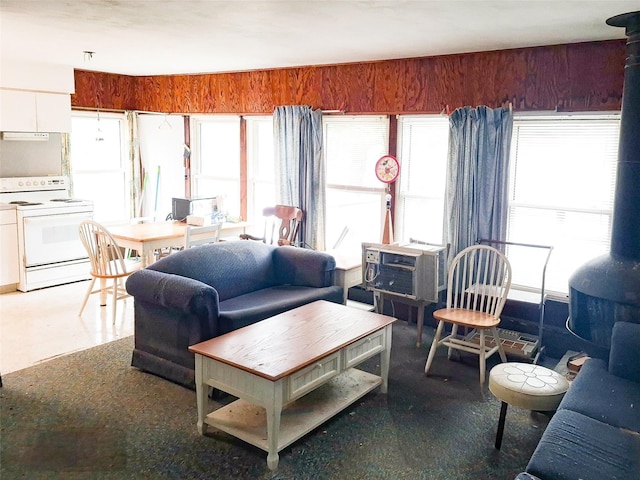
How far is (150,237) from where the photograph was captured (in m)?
5.21

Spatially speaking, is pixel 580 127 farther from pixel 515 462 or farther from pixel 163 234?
pixel 163 234

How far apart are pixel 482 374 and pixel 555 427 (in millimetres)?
1307

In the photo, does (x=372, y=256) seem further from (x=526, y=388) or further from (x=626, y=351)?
(x=626, y=351)

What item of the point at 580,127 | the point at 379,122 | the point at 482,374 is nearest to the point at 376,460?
the point at 482,374

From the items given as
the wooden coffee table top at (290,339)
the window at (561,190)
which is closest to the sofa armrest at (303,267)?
the wooden coffee table top at (290,339)

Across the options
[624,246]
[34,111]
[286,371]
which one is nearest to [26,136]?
[34,111]

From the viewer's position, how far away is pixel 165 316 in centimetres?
375

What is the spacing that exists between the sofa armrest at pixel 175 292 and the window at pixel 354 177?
221cm

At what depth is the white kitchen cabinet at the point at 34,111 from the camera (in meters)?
5.65

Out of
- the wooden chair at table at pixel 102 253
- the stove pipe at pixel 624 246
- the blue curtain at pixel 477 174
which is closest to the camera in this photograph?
the stove pipe at pixel 624 246

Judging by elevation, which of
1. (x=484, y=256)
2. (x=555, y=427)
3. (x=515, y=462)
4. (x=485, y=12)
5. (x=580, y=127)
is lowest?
(x=515, y=462)

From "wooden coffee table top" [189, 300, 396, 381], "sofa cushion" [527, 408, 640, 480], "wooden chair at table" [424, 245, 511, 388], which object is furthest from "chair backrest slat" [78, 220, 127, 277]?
"sofa cushion" [527, 408, 640, 480]

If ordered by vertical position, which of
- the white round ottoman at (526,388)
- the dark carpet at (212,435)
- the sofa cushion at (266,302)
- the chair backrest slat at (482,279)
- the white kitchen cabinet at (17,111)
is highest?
the white kitchen cabinet at (17,111)

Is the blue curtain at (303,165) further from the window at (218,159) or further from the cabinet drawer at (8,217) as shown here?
the cabinet drawer at (8,217)
